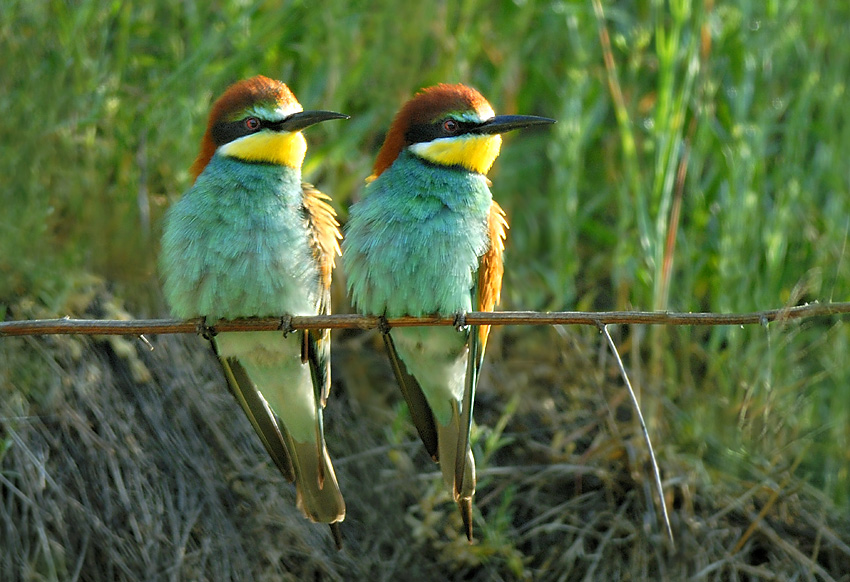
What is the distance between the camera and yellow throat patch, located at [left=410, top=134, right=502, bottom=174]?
90.1 inches

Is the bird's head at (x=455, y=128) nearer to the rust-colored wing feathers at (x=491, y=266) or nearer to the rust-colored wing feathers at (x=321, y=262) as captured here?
the rust-colored wing feathers at (x=491, y=266)

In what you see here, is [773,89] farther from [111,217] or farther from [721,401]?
[111,217]

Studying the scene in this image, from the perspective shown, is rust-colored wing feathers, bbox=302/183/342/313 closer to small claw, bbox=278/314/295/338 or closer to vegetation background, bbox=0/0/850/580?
small claw, bbox=278/314/295/338

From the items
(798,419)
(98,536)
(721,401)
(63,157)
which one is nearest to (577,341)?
(721,401)

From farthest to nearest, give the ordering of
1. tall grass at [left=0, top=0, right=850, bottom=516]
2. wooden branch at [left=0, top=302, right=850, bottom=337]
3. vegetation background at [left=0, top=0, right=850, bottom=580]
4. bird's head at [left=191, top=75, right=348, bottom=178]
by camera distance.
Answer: tall grass at [left=0, top=0, right=850, bottom=516]
vegetation background at [left=0, top=0, right=850, bottom=580]
bird's head at [left=191, top=75, right=348, bottom=178]
wooden branch at [left=0, top=302, right=850, bottom=337]

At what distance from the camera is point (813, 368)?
2992 mm

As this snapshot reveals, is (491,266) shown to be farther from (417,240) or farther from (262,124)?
(262,124)

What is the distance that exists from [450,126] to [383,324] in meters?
0.50

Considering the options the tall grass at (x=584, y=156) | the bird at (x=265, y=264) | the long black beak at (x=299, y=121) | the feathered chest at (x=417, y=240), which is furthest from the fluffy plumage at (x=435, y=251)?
the tall grass at (x=584, y=156)

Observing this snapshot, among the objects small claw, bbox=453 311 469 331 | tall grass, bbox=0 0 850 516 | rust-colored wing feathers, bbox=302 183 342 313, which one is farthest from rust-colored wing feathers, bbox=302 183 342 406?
tall grass, bbox=0 0 850 516

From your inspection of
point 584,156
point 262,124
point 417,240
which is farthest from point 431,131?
point 584,156

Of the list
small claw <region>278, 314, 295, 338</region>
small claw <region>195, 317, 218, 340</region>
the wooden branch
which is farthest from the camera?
small claw <region>195, 317, 218, 340</region>

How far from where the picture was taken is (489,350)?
3104 millimetres

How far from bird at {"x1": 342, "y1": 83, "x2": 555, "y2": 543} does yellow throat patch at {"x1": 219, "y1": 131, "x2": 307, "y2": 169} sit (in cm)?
20
